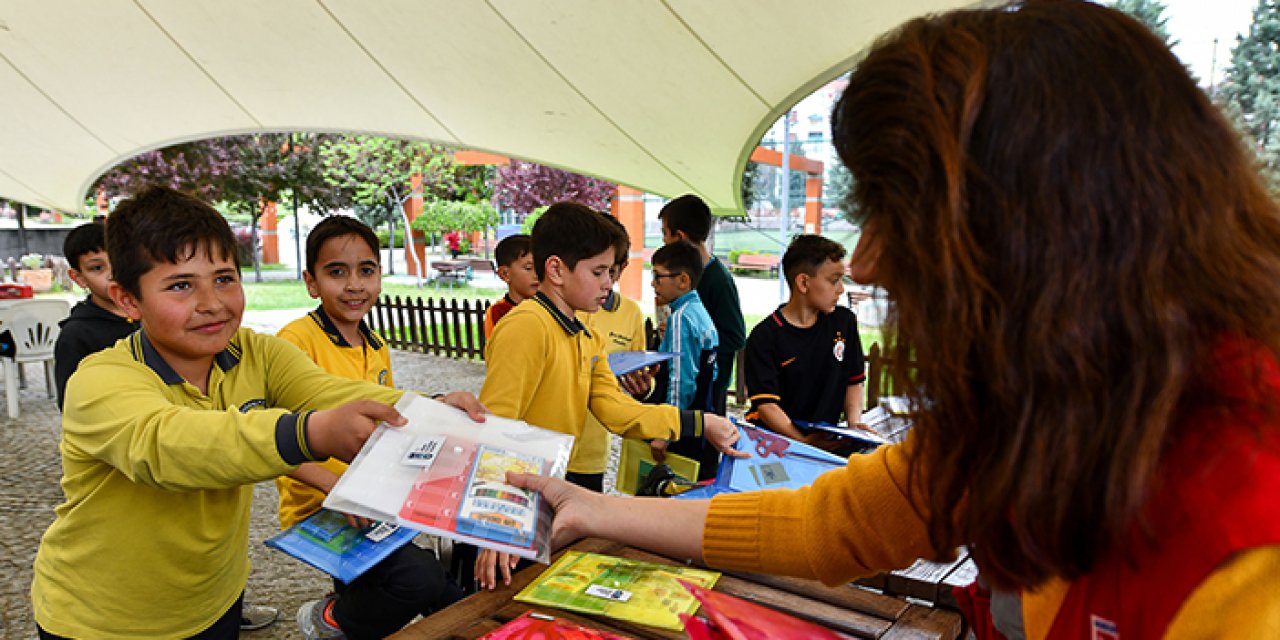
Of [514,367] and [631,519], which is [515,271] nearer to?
[514,367]

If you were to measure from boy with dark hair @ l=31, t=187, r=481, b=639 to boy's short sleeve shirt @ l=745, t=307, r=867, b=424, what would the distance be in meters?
2.32

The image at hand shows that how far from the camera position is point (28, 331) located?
26.2 feet

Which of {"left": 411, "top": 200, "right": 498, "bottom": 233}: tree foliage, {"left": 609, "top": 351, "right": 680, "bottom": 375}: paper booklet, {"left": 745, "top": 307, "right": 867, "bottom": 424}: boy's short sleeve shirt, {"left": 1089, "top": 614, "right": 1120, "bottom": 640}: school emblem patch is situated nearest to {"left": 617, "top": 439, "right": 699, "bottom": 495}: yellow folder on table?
{"left": 609, "top": 351, "right": 680, "bottom": 375}: paper booklet

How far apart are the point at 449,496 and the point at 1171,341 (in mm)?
1129

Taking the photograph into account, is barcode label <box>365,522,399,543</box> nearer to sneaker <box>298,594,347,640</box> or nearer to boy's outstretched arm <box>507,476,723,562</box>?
boy's outstretched arm <box>507,476,723,562</box>

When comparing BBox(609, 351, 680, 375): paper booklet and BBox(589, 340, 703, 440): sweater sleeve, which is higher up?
BBox(609, 351, 680, 375): paper booklet

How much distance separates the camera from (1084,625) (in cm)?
87

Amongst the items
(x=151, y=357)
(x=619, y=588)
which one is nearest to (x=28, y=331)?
(x=151, y=357)

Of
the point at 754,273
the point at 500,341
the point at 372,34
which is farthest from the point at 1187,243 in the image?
the point at 754,273

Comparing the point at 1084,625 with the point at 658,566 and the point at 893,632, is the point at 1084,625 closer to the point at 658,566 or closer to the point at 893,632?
the point at 893,632

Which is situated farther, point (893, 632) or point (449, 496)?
point (893, 632)

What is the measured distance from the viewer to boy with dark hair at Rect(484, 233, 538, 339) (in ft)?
17.6

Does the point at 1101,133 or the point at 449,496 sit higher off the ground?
the point at 1101,133

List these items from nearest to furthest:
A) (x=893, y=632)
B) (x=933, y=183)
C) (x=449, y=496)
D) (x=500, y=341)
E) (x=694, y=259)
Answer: (x=933, y=183)
(x=449, y=496)
(x=893, y=632)
(x=500, y=341)
(x=694, y=259)
